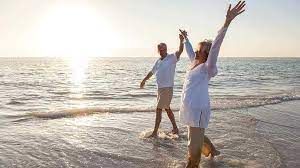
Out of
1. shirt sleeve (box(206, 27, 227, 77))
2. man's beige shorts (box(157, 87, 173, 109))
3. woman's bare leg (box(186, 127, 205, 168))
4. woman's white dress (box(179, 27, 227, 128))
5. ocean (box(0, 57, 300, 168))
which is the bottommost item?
ocean (box(0, 57, 300, 168))

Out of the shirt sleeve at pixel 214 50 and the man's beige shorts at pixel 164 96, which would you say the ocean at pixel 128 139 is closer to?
the man's beige shorts at pixel 164 96

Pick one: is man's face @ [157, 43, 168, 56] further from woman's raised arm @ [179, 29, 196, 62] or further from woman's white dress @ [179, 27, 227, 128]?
woman's white dress @ [179, 27, 227, 128]

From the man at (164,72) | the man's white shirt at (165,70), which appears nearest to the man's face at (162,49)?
the man at (164,72)

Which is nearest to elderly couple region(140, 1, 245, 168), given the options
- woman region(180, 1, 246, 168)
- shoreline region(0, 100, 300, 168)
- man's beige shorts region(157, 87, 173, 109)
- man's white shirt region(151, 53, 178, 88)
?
woman region(180, 1, 246, 168)

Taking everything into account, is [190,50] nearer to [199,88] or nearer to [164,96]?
[199,88]

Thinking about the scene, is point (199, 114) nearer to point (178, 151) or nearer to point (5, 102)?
point (178, 151)

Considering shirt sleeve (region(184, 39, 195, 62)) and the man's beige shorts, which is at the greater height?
shirt sleeve (region(184, 39, 195, 62))

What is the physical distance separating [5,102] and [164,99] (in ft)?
37.3

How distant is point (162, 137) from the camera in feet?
32.9

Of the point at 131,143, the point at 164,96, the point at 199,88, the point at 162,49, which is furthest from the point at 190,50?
the point at 131,143

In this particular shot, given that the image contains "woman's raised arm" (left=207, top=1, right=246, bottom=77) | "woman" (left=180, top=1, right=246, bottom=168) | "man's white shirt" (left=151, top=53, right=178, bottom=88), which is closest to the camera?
"woman's raised arm" (left=207, top=1, right=246, bottom=77)

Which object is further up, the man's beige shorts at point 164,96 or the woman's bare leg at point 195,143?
the man's beige shorts at point 164,96

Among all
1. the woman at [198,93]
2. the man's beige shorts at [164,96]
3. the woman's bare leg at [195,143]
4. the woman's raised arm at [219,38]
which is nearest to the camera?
the woman's raised arm at [219,38]

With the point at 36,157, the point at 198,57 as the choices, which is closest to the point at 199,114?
the point at 198,57
